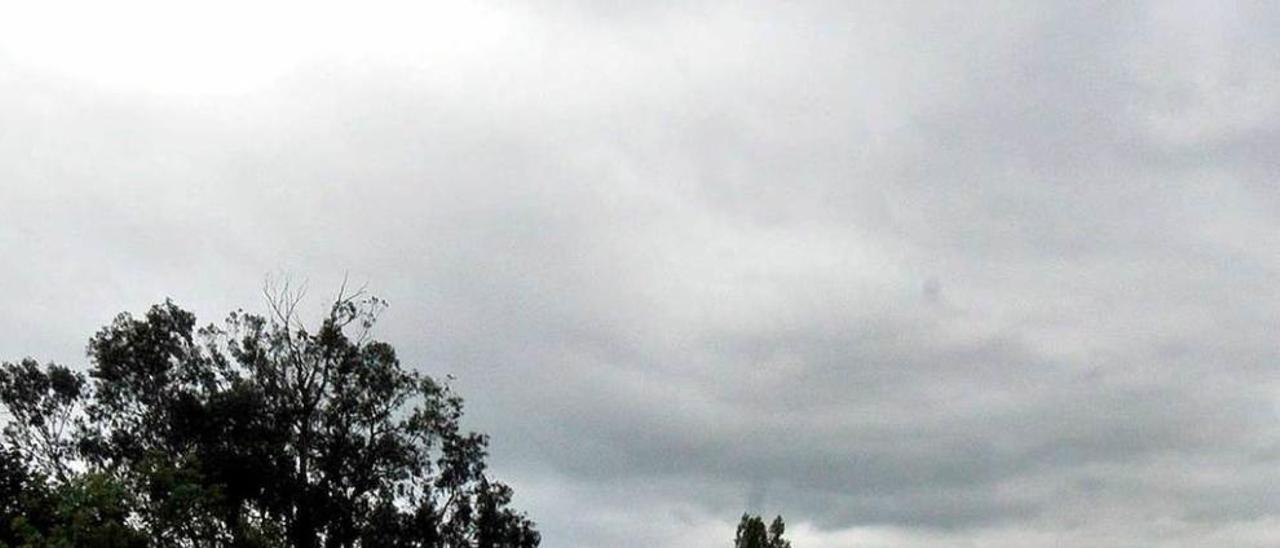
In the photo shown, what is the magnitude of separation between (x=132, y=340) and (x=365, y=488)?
38.1 feet

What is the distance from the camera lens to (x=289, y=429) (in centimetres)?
5456

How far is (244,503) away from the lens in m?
53.3

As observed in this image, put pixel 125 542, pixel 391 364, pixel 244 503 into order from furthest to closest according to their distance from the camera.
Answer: pixel 391 364 < pixel 244 503 < pixel 125 542

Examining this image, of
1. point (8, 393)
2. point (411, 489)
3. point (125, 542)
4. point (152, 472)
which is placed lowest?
point (125, 542)

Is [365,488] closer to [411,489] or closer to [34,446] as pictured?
[411,489]

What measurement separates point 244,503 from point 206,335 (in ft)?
25.3

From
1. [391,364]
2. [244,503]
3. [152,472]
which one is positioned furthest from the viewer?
[391,364]

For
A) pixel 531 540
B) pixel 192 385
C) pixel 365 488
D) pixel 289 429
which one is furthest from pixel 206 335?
pixel 531 540

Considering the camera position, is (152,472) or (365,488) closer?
(152,472)

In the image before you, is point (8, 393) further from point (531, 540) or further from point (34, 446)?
point (531, 540)

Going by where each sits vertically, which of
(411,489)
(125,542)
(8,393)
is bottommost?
(125,542)

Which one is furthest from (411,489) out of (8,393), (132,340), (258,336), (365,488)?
(8,393)

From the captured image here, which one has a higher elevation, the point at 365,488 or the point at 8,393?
the point at 8,393

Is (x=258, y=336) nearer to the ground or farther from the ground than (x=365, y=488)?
farther from the ground
